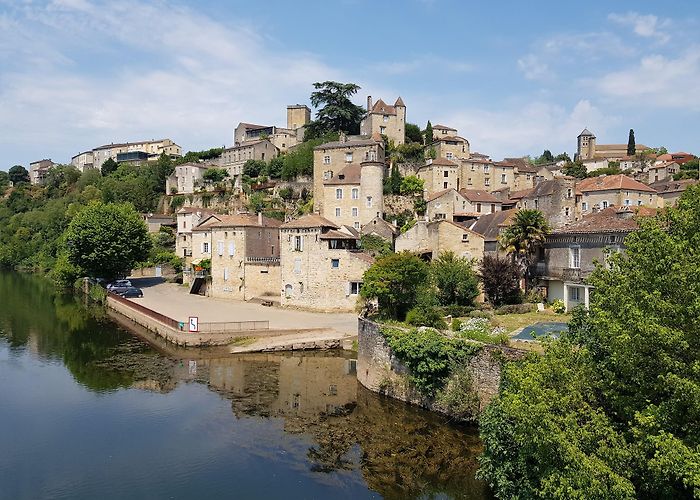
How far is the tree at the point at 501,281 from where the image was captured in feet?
112

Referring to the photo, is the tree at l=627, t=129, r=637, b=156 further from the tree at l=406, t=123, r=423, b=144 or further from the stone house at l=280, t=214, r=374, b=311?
the stone house at l=280, t=214, r=374, b=311

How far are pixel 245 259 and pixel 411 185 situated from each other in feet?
80.2

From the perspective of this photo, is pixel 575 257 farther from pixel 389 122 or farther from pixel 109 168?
pixel 109 168

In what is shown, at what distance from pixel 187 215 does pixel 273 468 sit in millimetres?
54159

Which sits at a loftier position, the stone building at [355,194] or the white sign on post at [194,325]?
the stone building at [355,194]

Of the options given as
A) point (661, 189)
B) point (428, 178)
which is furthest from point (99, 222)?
point (661, 189)

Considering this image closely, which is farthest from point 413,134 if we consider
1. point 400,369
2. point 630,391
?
point 630,391

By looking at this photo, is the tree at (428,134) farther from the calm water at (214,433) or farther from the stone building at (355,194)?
the calm water at (214,433)

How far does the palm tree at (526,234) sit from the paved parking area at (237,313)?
11683 mm

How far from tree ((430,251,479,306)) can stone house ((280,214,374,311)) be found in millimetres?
6651

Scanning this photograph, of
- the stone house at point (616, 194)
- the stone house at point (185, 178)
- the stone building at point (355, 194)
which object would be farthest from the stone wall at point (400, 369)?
the stone house at point (185, 178)

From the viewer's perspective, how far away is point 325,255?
133ft

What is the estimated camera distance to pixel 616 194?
53.0 meters

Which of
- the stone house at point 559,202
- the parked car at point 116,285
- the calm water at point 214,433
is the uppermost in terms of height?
the stone house at point 559,202
